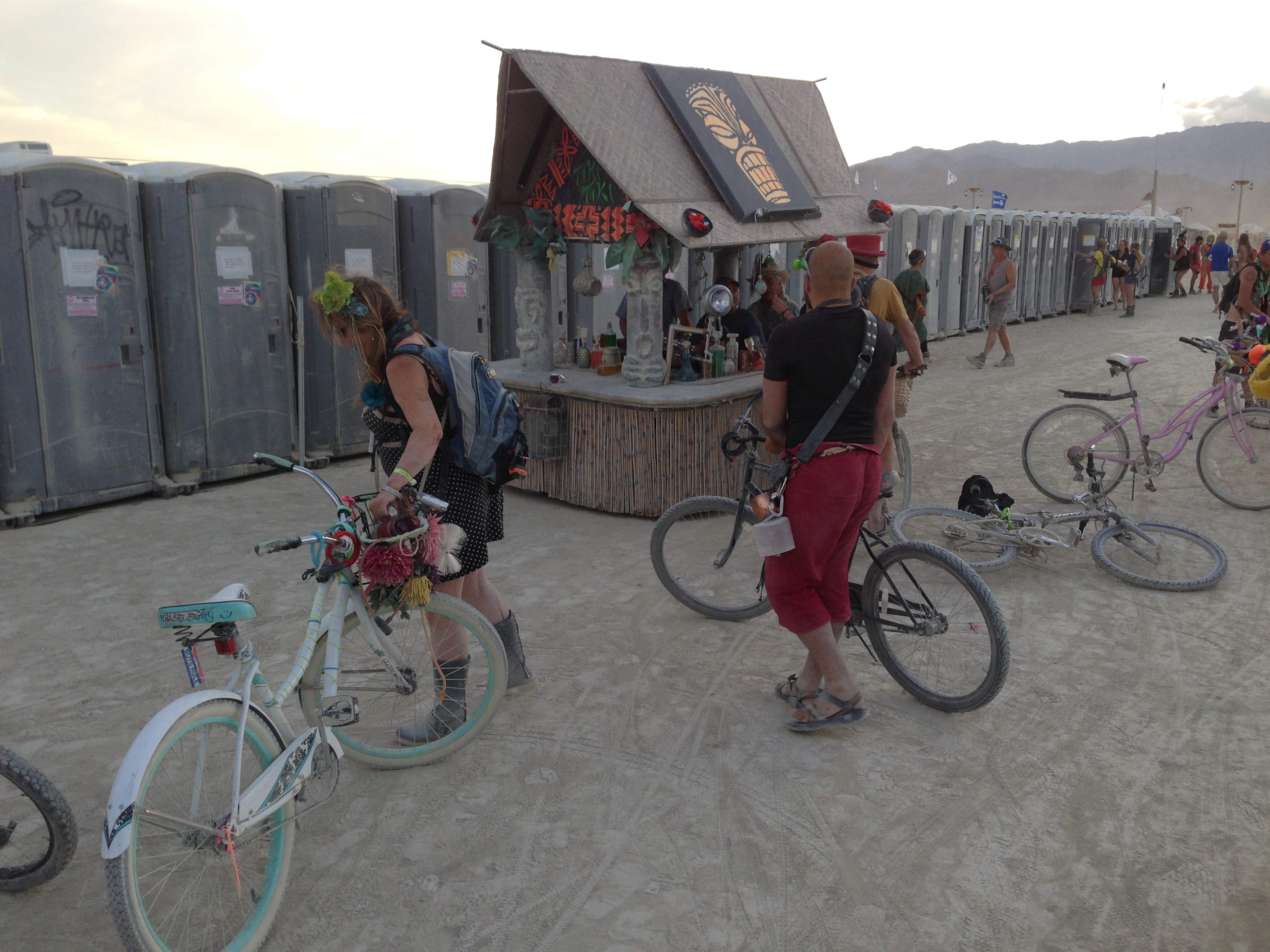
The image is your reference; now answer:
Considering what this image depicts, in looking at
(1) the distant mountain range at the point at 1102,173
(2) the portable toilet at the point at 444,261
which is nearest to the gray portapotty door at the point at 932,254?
(2) the portable toilet at the point at 444,261

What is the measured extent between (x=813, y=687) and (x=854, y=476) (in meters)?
0.90

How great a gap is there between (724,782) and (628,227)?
384 centimetres

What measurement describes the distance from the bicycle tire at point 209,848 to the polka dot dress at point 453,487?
38.7 inches

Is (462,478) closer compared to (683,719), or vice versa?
(462,478)

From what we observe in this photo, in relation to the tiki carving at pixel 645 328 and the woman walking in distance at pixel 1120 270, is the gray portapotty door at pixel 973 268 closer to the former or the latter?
the woman walking in distance at pixel 1120 270

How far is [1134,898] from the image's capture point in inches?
112

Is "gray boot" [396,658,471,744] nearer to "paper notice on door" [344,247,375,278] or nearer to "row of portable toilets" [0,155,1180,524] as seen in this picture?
"row of portable toilets" [0,155,1180,524]

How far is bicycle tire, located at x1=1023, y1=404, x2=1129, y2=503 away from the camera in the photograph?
632 centimetres

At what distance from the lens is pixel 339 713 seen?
309 cm

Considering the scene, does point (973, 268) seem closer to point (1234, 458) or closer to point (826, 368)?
point (1234, 458)

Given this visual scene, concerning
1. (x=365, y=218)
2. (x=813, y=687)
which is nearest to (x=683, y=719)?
(x=813, y=687)

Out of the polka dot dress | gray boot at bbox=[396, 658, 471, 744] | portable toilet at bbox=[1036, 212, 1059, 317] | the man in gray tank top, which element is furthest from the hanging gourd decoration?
portable toilet at bbox=[1036, 212, 1059, 317]

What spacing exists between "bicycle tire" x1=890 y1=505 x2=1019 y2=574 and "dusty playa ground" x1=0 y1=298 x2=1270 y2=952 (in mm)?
121

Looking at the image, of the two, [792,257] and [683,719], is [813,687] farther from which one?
[792,257]
